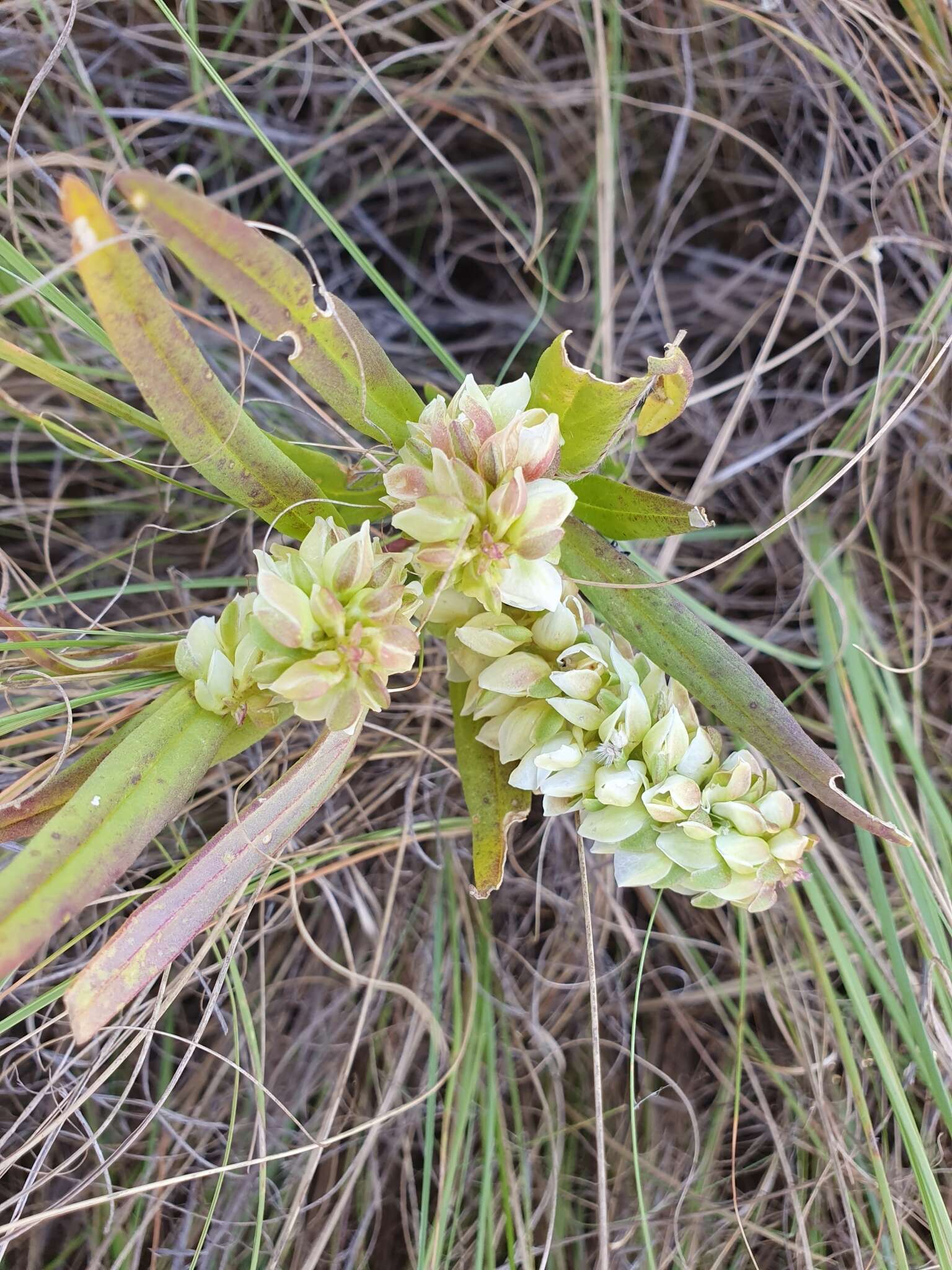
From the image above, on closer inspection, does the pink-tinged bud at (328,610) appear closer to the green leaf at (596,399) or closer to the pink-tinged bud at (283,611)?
the pink-tinged bud at (283,611)

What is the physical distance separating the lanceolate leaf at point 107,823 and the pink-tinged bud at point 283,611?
0.11 metres

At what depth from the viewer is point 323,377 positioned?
55 cm

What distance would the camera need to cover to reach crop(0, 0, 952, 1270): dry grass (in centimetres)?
79

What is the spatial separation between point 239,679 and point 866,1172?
2.36 feet

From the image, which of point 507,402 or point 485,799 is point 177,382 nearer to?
point 507,402

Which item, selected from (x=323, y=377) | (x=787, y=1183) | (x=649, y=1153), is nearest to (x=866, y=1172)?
(x=787, y=1183)

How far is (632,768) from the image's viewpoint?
53cm

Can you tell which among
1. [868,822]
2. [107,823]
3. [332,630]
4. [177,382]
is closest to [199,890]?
[107,823]

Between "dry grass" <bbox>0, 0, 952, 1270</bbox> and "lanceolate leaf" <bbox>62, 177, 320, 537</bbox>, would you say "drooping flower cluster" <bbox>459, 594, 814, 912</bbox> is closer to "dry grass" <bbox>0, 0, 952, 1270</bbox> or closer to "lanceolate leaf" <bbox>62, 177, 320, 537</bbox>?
"lanceolate leaf" <bbox>62, 177, 320, 537</bbox>

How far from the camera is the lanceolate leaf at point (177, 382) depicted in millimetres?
411

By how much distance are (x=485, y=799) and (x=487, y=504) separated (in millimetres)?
220

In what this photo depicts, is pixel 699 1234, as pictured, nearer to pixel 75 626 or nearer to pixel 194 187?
pixel 75 626

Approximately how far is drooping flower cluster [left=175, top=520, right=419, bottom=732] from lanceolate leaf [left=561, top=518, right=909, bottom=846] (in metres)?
0.15

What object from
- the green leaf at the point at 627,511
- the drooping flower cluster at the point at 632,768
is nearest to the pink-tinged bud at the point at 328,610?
the drooping flower cluster at the point at 632,768
